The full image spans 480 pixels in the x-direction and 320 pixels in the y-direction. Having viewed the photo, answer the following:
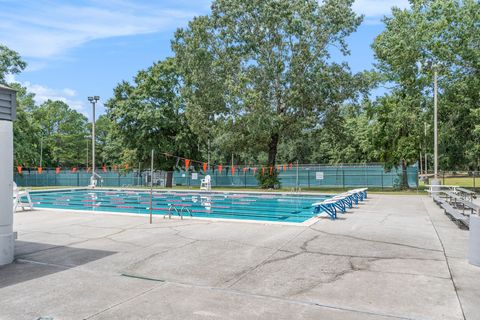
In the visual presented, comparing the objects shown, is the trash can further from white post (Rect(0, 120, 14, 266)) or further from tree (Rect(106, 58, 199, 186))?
tree (Rect(106, 58, 199, 186))

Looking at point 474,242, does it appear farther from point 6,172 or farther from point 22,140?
point 22,140

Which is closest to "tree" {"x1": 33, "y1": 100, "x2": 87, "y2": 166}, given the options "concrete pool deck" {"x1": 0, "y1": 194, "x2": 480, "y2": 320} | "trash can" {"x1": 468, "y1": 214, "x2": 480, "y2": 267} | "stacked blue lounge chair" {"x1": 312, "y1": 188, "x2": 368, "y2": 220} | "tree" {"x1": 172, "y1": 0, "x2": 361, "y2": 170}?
"tree" {"x1": 172, "y1": 0, "x2": 361, "y2": 170}

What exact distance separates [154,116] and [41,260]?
30.7 metres

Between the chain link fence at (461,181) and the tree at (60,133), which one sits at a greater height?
the tree at (60,133)

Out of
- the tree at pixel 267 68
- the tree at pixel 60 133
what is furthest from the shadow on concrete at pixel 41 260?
the tree at pixel 60 133

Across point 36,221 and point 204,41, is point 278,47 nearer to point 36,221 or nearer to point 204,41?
point 204,41

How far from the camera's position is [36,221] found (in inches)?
486

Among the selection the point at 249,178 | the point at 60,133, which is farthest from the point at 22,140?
the point at 60,133

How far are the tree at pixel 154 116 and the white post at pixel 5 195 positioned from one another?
30.2 metres

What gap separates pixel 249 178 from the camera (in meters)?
40.6

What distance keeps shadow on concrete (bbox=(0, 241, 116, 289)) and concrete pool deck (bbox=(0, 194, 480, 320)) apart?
20 millimetres

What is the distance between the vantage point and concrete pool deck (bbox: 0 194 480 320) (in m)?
4.50

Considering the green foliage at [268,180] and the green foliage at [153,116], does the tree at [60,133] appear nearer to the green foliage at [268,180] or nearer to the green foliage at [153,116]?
the green foliage at [153,116]

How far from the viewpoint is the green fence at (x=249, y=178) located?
1480 inches
